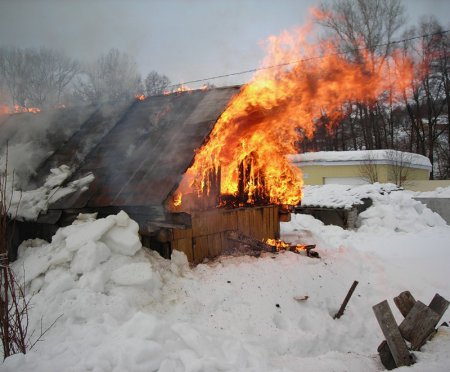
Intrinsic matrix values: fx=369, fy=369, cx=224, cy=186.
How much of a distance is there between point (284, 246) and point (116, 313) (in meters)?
4.97

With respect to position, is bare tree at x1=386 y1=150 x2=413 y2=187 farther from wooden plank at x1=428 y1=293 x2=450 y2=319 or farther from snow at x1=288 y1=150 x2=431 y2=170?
wooden plank at x1=428 y1=293 x2=450 y2=319

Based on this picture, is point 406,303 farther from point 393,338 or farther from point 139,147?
point 139,147

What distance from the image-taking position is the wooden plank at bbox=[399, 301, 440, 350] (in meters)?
4.80

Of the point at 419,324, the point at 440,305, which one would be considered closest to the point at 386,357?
the point at 419,324

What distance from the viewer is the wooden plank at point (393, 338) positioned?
15.2ft

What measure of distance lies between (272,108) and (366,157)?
20.1m

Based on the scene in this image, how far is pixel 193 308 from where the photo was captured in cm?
581

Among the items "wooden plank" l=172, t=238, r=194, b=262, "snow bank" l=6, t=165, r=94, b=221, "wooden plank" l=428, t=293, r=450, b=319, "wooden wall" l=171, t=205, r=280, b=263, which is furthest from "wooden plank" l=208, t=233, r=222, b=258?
"wooden plank" l=428, t=293, r=450, b=319

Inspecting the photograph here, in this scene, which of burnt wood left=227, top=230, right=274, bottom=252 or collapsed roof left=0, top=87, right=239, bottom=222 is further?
burnt wood left=227, top=230, right=274, bottom=252

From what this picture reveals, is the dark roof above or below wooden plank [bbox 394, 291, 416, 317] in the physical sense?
above

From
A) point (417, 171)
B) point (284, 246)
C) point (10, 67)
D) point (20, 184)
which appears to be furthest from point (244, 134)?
point (417, 171)

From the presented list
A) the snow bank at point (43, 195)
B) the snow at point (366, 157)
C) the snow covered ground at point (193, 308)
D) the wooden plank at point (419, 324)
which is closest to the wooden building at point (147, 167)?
the snow bank at point (43, 195)

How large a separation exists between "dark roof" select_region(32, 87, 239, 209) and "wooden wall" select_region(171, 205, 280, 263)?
117 centimetres

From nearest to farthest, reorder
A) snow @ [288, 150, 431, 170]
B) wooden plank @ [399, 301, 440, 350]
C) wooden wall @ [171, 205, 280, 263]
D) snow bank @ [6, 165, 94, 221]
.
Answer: wooden plank @ [399, 301, 440, 350] → wooden wall @ [171, 205, 280, 263] → snow bank @ [6, 165, 94, 221] → snow @ [288, 150, 431, 170]
